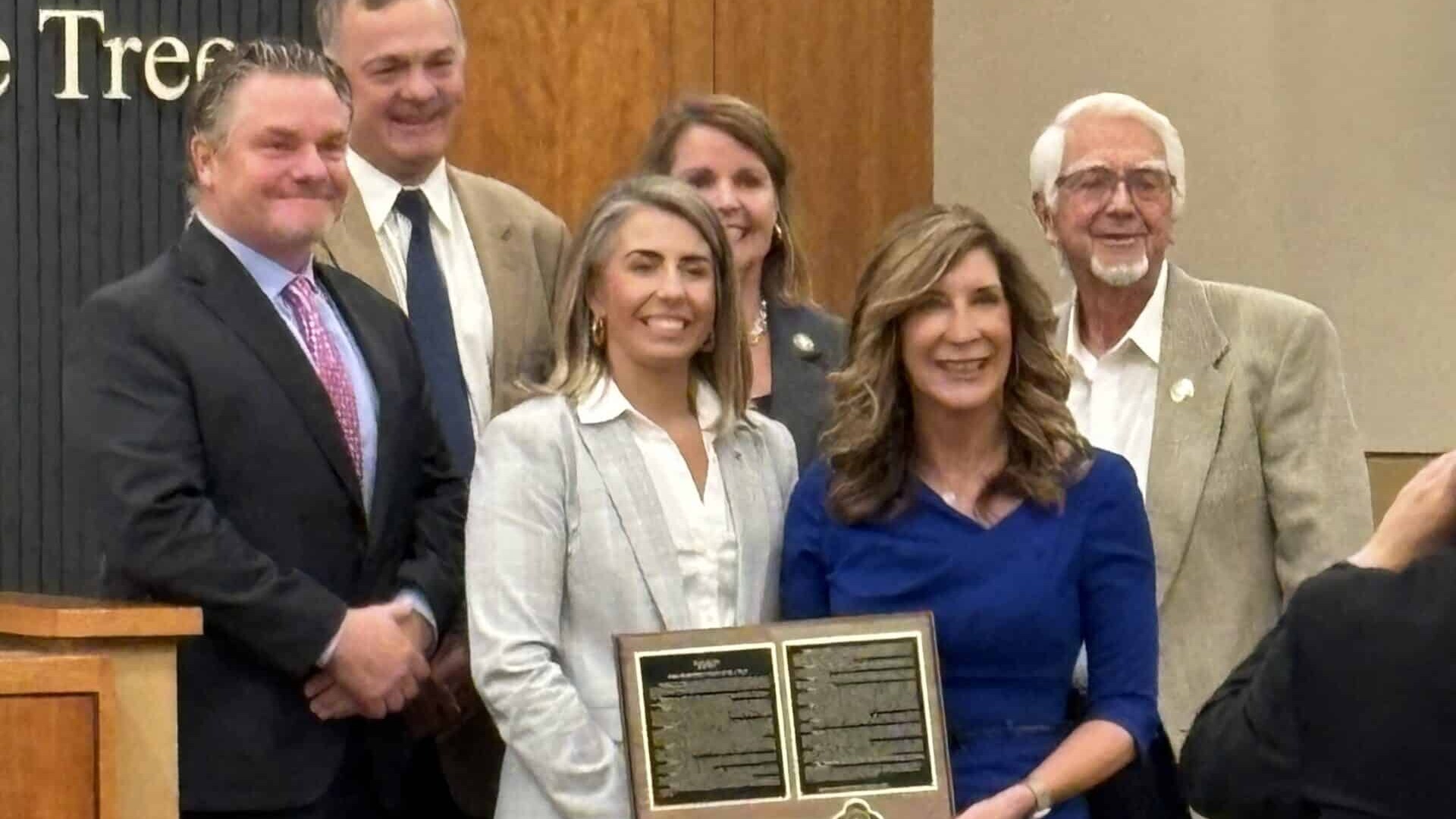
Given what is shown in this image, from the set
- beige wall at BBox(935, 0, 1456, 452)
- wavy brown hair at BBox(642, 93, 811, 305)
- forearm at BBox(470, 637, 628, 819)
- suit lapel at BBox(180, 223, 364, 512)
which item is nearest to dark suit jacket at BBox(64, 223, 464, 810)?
suit lapel at BBox(180, 223, 364, 512)

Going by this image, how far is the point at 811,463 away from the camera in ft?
11.1

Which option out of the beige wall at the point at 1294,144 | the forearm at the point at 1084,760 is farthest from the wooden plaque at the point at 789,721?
the beige wall at the point at 1294,144

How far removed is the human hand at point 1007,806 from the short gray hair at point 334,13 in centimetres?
160

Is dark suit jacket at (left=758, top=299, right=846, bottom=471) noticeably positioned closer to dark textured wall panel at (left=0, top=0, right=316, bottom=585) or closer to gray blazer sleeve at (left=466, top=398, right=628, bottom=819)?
gray blazer sleeve at (left=466, top=398, right=628, bottom=819)

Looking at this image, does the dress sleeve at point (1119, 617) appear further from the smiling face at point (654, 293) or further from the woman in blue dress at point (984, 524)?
the smiling face at point (654, 293)

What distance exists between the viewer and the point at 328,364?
331 centimetres

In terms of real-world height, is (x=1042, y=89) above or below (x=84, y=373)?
above

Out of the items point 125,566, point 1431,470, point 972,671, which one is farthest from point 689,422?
point 1431,470

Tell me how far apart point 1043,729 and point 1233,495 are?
2.59ft

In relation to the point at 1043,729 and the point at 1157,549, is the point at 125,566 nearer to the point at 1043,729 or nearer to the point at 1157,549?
the point at 1043,729

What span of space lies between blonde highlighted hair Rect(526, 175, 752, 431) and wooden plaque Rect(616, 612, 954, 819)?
0.44 meters

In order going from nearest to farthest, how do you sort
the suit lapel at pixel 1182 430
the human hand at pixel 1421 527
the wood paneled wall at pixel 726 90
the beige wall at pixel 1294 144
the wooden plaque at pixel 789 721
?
1. the human hand at pixel 1421 527
2. the wooden plaque at pixel 789 721
3. the suit lapel at pixel 1182 430
4. the wood paneled wall at pixel 726 90
5. the beige wall at pixel 1294 144

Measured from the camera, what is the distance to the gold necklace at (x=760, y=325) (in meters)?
3.78

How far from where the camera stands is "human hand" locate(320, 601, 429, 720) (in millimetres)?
3197
